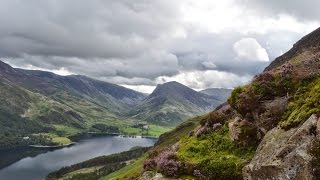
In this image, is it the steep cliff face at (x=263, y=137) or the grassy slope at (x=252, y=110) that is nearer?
the steep cliff face at (x=263, y=137)

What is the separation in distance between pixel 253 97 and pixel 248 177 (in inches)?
336

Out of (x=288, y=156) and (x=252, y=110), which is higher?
(x=252, y=110)

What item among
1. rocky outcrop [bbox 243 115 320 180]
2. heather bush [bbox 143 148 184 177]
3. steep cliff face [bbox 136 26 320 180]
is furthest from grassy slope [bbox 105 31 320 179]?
rocky outcrop [bbox 243 115 320 180]

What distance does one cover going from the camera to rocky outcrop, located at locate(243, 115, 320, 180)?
65.4 ft

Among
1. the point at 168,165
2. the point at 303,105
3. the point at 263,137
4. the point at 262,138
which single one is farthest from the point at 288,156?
the point at 168,165

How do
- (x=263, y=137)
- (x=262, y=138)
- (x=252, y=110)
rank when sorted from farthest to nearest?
(x=252, y=110)
(x=262, y=138)
(x=263, y=137)

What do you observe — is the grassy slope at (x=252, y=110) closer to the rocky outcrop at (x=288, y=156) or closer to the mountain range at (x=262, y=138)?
the mountain range at (x=262, y=138)

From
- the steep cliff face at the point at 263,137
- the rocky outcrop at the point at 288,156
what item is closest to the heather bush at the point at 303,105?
the steep cliff face at the point at 263,137

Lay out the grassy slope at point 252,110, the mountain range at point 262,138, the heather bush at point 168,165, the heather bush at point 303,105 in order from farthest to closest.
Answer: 1. the heather bush at point 168,165
2. the grassy slope at point 252,110
3. the heather bush at point 303,105
4. the mountain range at point 262,138

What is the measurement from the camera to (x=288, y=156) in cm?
2081

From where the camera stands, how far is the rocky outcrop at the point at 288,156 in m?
19.9

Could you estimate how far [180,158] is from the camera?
30.2 m

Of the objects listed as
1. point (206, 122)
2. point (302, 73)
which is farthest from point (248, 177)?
point (206, 122)

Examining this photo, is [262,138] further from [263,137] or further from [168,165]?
[168,165]
